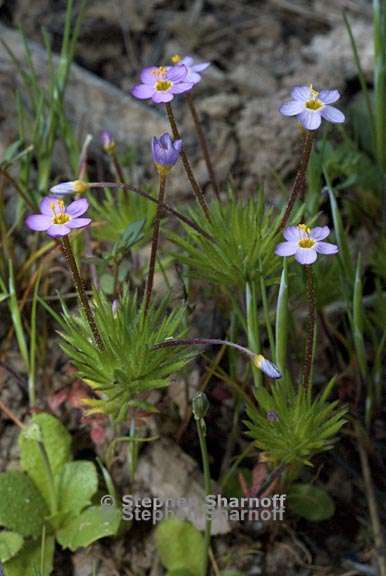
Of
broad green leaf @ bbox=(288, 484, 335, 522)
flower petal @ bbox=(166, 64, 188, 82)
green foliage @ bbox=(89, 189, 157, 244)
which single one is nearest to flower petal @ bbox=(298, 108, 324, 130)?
flower petal @ bbox=(166, 64, 188, 82)

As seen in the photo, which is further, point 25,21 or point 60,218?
point 25,21

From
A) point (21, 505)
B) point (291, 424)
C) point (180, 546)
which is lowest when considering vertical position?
point (180, 546)

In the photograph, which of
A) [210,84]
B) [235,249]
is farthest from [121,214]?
[210,84]

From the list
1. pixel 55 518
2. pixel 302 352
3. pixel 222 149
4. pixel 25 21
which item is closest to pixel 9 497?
pixel 55 518

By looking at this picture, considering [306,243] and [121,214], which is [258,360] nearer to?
[306,243]

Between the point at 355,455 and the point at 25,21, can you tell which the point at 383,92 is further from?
the point at 25,21

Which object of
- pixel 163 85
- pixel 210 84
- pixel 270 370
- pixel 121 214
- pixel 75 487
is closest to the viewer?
pixel 270 370

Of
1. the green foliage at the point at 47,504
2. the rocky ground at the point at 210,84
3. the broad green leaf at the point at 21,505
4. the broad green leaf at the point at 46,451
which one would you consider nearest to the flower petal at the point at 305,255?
the rocky ground at the point at 210,84

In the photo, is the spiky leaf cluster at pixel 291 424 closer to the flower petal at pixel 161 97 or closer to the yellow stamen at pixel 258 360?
the yellow stamen at pixel 258 360
